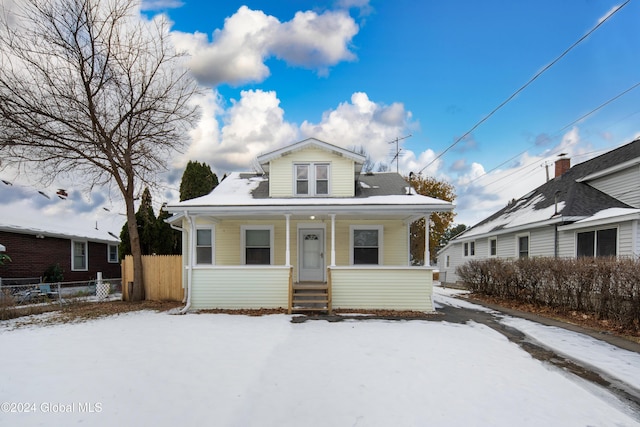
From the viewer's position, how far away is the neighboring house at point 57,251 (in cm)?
1376

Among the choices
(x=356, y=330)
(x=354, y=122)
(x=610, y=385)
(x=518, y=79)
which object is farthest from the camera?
(x=354, y=122)

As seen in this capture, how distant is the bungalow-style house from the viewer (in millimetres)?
9602

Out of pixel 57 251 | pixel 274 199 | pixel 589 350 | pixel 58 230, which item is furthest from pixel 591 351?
pixel 57 251

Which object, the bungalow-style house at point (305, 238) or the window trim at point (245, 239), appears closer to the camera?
the bungalow-style house at point (305, 238)

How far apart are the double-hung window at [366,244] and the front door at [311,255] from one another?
1.17m

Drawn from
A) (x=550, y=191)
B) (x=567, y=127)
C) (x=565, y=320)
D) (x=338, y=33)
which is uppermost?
(x=338, y=33)

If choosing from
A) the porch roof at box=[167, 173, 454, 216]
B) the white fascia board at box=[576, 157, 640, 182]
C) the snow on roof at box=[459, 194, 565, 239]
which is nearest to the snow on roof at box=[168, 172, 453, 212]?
the porch roof at box=[167, 173, 454, 216]

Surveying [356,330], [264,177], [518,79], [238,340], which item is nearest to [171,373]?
[238,340]

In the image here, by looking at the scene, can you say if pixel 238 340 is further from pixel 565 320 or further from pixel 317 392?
pixel 565 320

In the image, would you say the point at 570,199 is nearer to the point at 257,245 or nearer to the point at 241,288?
the point at 257,245

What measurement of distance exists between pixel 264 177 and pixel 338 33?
6.54 metres

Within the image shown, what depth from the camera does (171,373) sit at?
4.60 metres

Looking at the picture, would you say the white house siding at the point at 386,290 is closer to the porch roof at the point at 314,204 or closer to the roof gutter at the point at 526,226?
the porch roof at the point at 314,204

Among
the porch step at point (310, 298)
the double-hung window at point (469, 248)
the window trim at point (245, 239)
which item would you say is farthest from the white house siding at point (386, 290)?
the double-hung window at point (469, 248)
